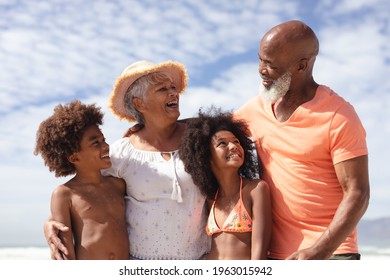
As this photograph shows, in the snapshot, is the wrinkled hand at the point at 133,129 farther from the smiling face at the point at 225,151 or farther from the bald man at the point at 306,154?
the bald man at the point at 306,154

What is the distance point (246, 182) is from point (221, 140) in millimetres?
408

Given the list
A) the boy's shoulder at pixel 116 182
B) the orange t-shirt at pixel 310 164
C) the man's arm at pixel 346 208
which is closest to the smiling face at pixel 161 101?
the boy's shoulder at pixel 116 182

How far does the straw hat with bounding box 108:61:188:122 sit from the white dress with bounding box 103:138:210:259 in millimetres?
829

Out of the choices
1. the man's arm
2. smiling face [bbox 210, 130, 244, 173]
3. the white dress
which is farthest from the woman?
the man's arm

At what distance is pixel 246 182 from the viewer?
4531mm

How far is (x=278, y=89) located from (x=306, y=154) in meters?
0.55

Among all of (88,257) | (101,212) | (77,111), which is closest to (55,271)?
(88,257)

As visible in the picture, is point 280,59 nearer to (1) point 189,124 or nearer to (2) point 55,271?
(1) point 189,124

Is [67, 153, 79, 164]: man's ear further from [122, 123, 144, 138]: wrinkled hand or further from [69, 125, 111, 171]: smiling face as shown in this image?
[122, 123, 144, 138]: wrinkled hand

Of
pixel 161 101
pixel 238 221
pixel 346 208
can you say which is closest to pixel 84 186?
pixel 161 101

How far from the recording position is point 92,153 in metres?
4.77

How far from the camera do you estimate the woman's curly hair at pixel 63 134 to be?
4797 mm

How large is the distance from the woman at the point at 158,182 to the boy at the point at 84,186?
12 centimetres

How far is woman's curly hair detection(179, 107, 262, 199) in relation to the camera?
184 inches
